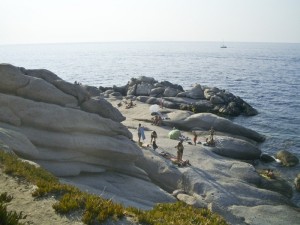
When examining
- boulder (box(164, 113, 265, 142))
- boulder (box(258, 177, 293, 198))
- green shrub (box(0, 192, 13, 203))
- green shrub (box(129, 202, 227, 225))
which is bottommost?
boulder (box(258, 177, 293, 198))

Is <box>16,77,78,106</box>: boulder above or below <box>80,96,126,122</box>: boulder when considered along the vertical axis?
above

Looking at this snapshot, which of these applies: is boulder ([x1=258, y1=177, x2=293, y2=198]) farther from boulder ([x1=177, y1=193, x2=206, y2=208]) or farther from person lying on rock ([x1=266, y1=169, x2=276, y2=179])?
boulder ([x1=177, y1=193, x2=206, y2=208])

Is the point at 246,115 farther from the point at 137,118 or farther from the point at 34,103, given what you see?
the point at 34,103

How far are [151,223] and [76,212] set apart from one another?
118 inches

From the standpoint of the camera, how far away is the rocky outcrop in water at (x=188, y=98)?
2539 inches

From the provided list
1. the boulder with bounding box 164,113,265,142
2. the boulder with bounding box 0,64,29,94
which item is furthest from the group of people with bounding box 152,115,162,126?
the boulder with bounding box 0,64,29,94

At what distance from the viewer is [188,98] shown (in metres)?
70.1

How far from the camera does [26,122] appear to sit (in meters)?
26.0

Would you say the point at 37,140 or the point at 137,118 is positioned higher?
the point at 37,140

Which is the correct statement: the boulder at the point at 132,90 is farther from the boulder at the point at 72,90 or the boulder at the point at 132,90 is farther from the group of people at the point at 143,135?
the boulder at the point at 72,90

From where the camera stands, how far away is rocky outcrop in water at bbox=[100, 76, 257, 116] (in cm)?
6449

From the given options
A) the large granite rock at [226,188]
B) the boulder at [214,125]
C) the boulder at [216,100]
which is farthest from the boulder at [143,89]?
the large granite rock at [226,188]

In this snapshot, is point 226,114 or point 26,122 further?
point 226,114

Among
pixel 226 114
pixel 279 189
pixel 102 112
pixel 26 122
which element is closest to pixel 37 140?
pixel 26 122
